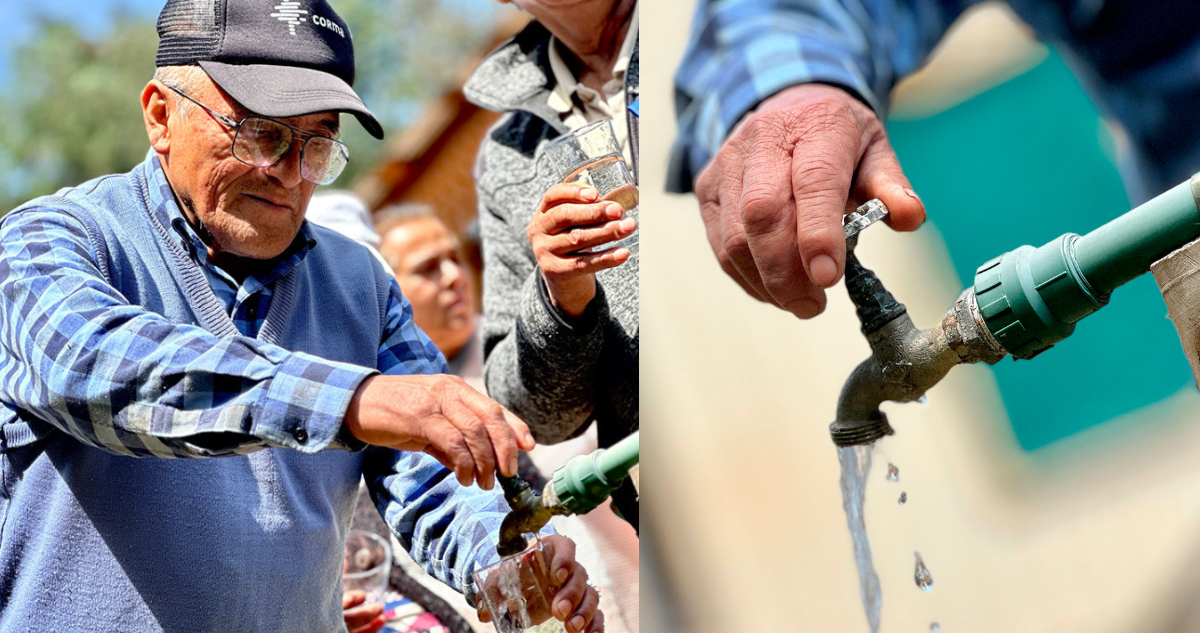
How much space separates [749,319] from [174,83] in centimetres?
110

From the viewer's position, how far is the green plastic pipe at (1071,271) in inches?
36.9

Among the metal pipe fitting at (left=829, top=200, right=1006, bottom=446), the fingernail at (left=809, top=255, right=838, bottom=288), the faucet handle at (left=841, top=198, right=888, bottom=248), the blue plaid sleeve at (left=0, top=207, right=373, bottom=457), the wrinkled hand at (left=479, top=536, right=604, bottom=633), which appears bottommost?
the wrinkled hand at (left=479, top=536, right=604, bottom=633)

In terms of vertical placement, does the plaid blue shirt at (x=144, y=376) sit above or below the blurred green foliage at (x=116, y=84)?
below

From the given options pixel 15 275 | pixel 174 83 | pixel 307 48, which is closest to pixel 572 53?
pixel 307 48

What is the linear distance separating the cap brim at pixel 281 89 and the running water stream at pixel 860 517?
1.00 meters

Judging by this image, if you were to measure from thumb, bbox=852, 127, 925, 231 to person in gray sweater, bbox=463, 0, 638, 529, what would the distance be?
1.80ft

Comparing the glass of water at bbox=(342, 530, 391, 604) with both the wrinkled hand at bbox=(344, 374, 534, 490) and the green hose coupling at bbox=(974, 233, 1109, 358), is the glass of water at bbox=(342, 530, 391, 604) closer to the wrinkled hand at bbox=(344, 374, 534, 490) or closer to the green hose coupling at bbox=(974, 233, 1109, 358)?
the wrinkled hand at bbox=(344, 374, 534, 490)

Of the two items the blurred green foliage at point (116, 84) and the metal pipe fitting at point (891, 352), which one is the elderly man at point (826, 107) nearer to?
the metal pipe fitting at point (891, 352)

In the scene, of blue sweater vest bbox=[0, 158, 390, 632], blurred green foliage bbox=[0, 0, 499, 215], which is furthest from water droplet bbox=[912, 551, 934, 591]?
blurred green foliage bbox=[0, 0, 499, 215]

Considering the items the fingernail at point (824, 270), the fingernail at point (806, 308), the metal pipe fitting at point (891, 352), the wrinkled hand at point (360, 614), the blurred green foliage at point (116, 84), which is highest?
the blurred green foliage at point (116, 84)

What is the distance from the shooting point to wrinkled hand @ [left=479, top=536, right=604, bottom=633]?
1.58 m

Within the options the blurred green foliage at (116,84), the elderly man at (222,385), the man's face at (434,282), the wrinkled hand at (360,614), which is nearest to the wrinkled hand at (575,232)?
the elderly man at (222,385)

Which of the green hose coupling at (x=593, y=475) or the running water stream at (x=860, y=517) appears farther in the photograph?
the green hose coupling at (x=593, y=475)

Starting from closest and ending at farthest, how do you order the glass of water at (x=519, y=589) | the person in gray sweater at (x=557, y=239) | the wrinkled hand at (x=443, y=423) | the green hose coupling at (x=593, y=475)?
the wrinkled hand at (x=443, y=423)
the green hose coupling at (x=593, y=475)
the glass of water at (x=519, y=589)
the person in gray sweater at (x=557, y=239)
